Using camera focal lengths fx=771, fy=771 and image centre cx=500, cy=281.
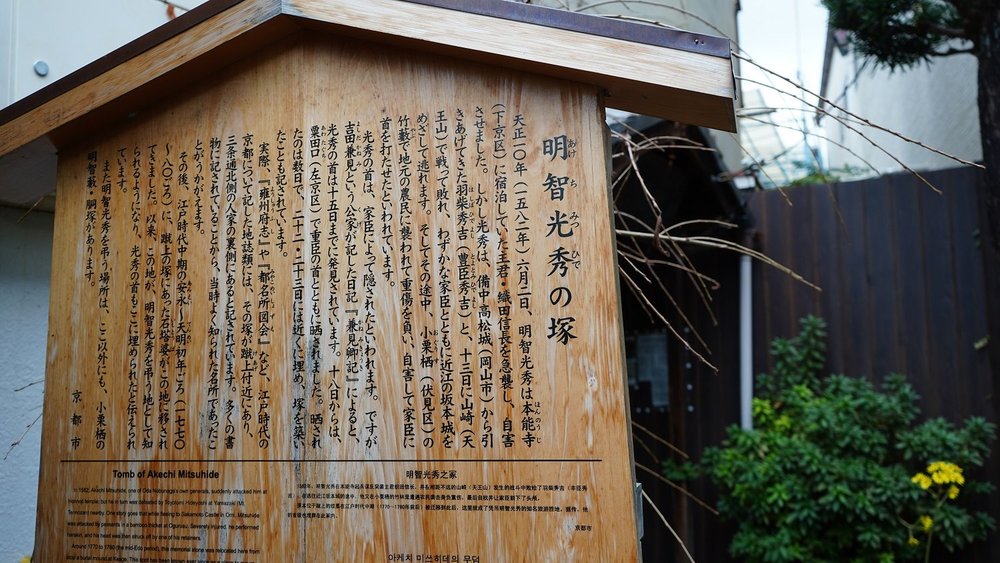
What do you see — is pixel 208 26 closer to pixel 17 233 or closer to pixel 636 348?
pixel 17 233

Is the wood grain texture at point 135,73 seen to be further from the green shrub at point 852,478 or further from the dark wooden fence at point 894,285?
the dark wooden fence at point 894,285

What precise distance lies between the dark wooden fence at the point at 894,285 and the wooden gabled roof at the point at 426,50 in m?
4.63

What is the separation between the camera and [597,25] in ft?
7.34

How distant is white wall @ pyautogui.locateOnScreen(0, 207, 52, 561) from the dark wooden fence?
532 cm

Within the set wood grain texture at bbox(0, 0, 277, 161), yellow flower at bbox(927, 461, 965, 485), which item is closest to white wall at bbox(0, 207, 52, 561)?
wood grain texture at bbox(0, 0, 277, 161)

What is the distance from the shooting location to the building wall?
7559mm

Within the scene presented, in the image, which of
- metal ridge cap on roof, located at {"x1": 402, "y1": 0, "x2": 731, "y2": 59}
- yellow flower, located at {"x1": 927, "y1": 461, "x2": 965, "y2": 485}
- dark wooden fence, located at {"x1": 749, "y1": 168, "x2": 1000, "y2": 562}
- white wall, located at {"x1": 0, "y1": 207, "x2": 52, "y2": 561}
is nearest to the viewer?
metal ridge cap on roof, located at {"x1": 402, "y1": 0, "x2": 731, "y2": 59}

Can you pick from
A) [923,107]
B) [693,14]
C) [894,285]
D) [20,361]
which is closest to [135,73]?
[20,361]

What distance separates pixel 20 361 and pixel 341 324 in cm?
277

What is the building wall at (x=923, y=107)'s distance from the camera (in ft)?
24.8

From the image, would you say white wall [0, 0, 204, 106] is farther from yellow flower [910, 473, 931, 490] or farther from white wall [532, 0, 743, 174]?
yellow flower [910, 473, 931, 490]

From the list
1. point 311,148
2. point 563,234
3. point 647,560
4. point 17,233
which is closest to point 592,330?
point 563,234

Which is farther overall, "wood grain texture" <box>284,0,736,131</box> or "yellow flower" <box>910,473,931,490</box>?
"yellow flower" <box>910,473,931,490</box>

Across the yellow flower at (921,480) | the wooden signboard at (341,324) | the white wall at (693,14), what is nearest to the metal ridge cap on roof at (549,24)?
the wooden signboard at (341,324)
